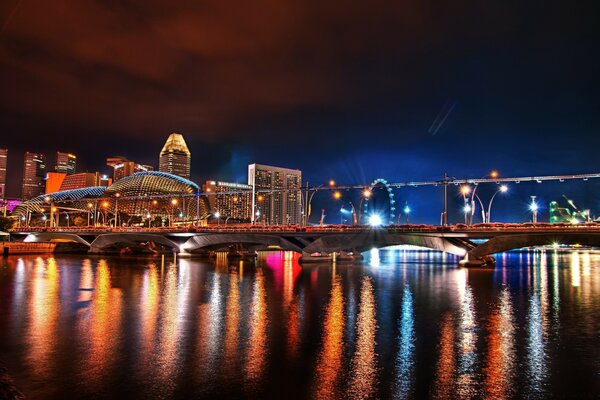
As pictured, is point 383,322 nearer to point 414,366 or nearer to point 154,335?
point 414,366

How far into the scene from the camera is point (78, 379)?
49.1 ft

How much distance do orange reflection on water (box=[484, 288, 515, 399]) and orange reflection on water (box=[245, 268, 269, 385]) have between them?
7.30 metres

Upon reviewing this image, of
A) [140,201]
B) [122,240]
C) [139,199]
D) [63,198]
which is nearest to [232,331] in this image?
[122,240]

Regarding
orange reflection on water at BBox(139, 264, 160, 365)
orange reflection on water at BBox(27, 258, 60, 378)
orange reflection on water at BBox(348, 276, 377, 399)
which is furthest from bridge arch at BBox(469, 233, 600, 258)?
orange reflection on water at BBox(27, 258, 60, 378)

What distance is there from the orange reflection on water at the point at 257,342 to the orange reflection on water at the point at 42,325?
6.75 meters

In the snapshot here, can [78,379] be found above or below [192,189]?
below

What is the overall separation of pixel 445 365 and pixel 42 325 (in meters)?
19.9

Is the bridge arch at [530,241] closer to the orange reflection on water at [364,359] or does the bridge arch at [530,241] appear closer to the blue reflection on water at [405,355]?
the blue reflection on water at [405,355]

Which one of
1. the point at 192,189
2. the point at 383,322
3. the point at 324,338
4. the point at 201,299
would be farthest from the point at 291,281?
the point at 192,189

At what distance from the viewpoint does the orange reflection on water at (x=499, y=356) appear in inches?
575

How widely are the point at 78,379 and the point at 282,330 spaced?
10438 mm

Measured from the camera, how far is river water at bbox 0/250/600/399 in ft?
47.8

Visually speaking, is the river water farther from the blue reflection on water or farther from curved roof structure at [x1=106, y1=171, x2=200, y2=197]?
curved roof structure at [x1=106, y1=171, x2=200, y2=197]

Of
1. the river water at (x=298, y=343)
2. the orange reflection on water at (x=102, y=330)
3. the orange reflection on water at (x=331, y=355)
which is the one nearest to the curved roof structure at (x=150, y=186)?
the river water at (x=298, y=343)
